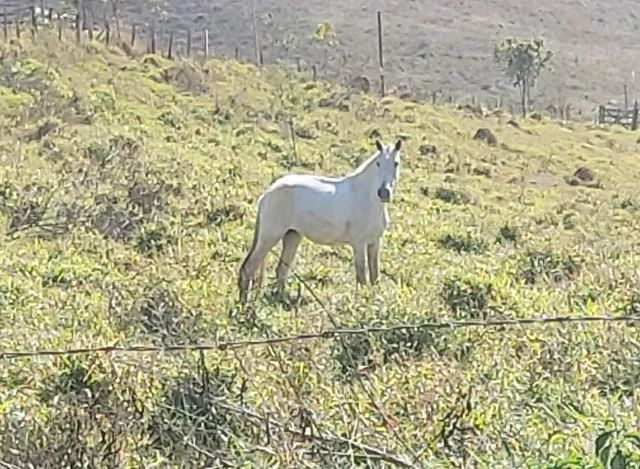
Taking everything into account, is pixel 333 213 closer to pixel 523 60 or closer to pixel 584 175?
pixel 584 175

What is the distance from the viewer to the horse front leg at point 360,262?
9125 millimetres

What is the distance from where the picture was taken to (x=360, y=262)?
914cm

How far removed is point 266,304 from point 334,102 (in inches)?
811

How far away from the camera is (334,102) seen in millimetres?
28328

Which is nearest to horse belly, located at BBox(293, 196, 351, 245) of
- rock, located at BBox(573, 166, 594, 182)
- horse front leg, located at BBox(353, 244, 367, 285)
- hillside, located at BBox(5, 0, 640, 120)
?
horse front leg, located at BBox(353, 244, 367, 285)

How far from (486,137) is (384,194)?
16.9 meters

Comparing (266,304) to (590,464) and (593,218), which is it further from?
(593,218)

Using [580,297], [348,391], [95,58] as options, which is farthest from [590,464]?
[95,58]

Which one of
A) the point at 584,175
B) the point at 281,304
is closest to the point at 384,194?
the point at 281,304

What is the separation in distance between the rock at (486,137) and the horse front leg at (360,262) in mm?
16698

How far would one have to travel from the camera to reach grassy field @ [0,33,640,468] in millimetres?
4223

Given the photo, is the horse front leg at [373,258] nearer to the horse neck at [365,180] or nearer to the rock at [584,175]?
the horse neck at [365,180]

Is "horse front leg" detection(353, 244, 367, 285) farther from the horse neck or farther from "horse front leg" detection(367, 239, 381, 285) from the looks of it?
the horse neck

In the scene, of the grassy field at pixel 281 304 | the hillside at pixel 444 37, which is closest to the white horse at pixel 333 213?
the grassy field at pixel 281 304
